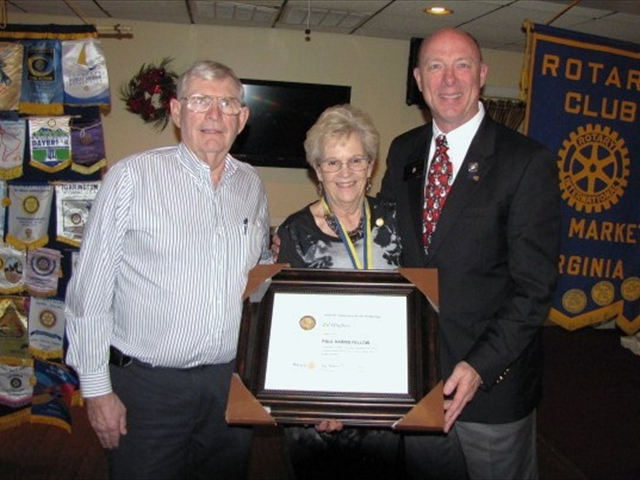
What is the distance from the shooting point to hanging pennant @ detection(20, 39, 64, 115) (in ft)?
10.2

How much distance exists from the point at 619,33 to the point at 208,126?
189 inches

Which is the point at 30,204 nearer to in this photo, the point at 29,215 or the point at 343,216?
the point at 29,215

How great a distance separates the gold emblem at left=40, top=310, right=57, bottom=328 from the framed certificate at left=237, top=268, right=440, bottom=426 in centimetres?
218

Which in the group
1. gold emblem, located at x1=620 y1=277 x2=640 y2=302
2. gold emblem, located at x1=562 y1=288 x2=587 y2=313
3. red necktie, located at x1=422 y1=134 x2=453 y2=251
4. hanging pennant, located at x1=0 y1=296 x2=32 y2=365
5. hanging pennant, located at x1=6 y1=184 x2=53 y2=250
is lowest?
hanging pennant, located at x1=0 y1=296 x2=32 y2=365

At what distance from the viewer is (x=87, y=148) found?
10.7 feet

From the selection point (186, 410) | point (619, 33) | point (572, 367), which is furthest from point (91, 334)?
point (619, 33)

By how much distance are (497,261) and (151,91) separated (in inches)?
196

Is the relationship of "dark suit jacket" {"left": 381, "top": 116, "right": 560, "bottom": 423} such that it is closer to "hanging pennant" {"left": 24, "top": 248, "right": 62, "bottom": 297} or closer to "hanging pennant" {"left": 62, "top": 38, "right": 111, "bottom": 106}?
"hanging pennant" {"left": 62, "top": 38, "right": 111, "bottom": 106}

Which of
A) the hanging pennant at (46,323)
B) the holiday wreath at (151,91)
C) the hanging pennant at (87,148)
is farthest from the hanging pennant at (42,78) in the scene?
the holiday wreath at (151,91)

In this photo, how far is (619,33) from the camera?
524 cm

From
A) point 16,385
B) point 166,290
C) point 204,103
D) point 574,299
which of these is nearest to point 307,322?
point 166,290

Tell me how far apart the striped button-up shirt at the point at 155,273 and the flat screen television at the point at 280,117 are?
4308 millimetres

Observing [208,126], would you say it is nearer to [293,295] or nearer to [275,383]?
[293,295]

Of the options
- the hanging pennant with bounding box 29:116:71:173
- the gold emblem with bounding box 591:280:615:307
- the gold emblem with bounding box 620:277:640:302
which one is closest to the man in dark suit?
the gold emblem with bounding box 591:280:615:307
